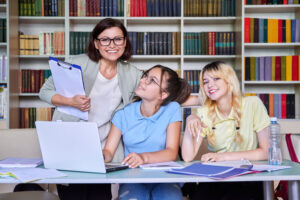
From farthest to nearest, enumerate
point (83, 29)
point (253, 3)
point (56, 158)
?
point (83, 29) < point (253, 3) < point (56, 158)

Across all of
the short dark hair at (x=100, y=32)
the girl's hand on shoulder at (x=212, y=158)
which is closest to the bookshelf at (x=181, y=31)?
the short dark hair at (x=100, y=32)

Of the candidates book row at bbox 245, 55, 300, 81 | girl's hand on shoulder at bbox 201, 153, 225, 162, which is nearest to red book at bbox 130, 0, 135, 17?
book row at bbox 245, 55, 300, 81

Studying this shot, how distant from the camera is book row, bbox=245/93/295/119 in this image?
148 inches

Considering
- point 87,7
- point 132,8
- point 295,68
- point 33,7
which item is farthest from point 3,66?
point 295,68

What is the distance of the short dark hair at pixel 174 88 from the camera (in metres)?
1.92

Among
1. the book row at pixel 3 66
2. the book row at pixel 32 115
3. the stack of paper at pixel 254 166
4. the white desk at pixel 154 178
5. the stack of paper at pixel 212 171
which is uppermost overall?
the book row at pixel 3 66

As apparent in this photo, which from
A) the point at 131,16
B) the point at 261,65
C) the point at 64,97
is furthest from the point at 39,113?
the point at 261,65

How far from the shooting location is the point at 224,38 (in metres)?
3.76

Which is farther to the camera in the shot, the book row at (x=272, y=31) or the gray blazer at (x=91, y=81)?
the book row at (x=272, y=31)

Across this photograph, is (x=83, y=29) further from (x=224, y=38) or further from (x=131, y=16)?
(x=224, y=38)

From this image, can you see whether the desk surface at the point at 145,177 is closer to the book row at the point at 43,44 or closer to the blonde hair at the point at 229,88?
the blonde hair at the point at 229,88

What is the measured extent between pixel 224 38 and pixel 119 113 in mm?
2192

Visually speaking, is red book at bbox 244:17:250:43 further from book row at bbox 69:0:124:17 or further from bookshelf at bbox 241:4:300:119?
Result: book row at bbox 69:0:124:17

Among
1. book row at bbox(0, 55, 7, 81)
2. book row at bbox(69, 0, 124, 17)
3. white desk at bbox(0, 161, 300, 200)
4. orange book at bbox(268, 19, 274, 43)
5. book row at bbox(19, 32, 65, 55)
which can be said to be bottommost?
white desk at bbox(0, 161, 300, 200)
